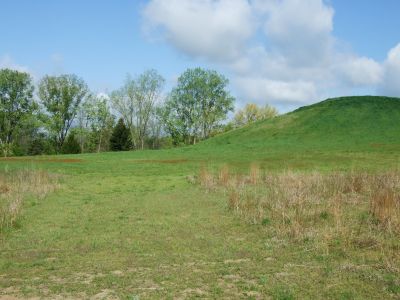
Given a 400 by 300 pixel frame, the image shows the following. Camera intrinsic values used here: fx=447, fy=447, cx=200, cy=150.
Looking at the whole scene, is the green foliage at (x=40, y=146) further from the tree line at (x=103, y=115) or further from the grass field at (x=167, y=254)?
the grass field at (x=167, y=254)

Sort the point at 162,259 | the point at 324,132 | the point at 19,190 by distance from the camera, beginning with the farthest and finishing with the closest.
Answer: the point at 324,132 → the point at 19,190 → the point at 162,259

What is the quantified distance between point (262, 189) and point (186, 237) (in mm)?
10666

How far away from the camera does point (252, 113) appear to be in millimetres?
119125

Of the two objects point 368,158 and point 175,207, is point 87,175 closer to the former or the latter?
point 175,207

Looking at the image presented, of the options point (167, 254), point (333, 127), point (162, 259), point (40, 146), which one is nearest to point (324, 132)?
point (333, 127)

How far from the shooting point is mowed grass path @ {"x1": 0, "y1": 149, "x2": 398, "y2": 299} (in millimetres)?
8016

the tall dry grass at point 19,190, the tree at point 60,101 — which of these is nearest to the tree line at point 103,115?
the tree at point 60,101

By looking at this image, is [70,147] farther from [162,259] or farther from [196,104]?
[162,259]

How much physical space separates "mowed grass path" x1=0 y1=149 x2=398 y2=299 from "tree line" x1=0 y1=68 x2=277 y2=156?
6206 centimetres

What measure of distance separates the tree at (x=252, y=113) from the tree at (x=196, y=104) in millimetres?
20905

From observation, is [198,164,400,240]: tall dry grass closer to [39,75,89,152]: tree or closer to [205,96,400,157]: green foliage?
[205,96,400,157]: green foliage

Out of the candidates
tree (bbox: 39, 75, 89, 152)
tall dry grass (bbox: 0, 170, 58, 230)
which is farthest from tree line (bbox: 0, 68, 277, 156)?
tall dry grass (bbox: 0, 170, 58, 230)

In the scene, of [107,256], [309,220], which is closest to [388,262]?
[309,220]

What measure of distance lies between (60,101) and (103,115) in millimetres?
10336
